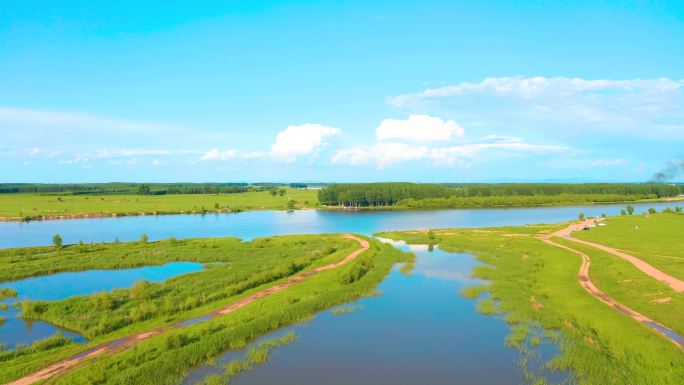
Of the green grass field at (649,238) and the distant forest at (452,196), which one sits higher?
the distant forest at (452,196)

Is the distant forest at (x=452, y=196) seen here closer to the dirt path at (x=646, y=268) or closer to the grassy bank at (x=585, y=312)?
the dirt path at (x=646, y=268)

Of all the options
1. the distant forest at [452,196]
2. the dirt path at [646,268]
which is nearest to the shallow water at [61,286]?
the dirt path at [646,268]

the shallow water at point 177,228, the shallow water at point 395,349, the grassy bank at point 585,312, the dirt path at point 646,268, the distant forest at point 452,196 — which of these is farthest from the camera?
the distant forest at point 452,196

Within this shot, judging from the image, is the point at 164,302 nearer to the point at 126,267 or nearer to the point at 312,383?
the point at 312,383

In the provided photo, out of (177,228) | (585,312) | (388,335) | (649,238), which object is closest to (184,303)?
(388,335)

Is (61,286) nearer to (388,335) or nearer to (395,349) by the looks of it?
(388,335)

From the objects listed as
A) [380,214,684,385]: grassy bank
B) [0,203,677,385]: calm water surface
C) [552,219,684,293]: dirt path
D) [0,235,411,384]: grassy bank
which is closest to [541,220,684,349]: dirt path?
[380,214,684,385]: grassy bank

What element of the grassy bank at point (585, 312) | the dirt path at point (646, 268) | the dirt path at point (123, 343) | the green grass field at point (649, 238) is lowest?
the dirt path at point (123, 343)
